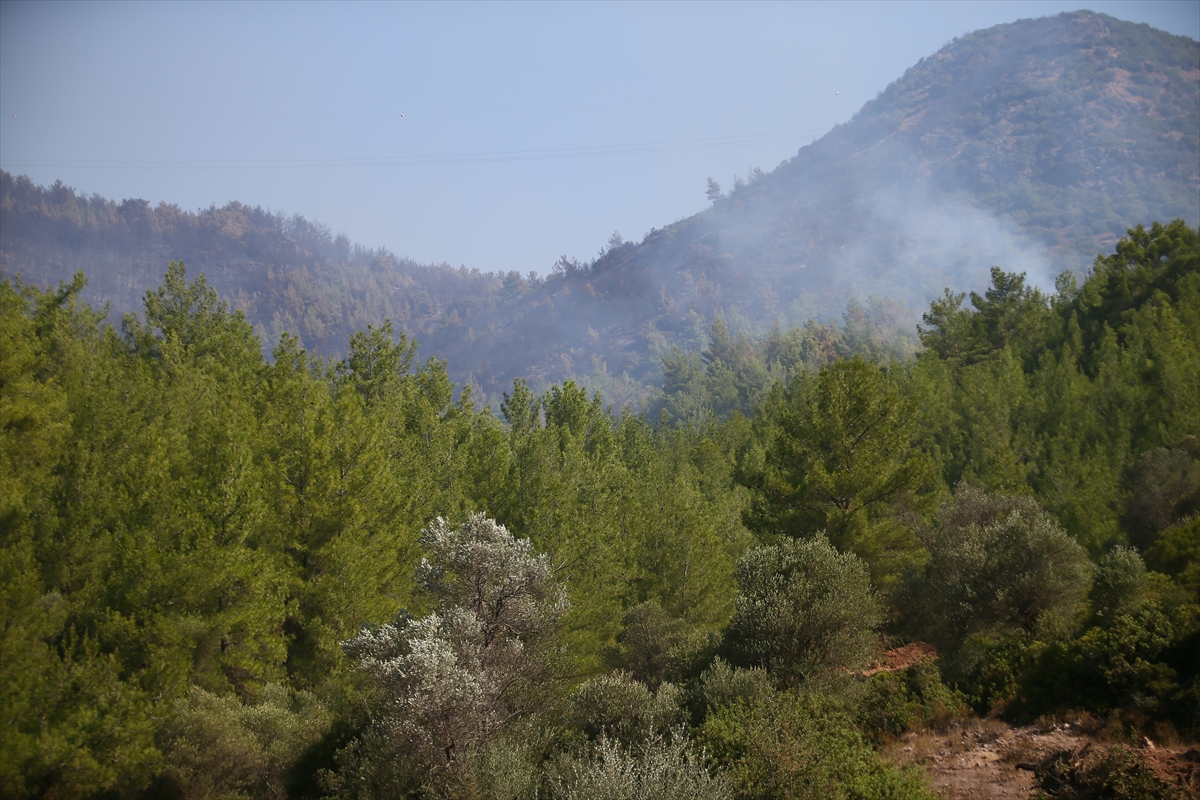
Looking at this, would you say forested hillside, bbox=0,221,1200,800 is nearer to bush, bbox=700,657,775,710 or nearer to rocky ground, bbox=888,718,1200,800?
bush, bbox=700,657,775,710

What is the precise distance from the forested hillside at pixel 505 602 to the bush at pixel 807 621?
0.08 meters

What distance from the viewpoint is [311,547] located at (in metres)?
21.1

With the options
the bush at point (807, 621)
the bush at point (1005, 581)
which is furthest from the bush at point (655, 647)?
the bush at point (1005, 581)

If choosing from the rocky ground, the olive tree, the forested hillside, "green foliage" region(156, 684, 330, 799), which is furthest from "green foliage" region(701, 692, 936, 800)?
"green foliage" region(156, 684, 330, 799)

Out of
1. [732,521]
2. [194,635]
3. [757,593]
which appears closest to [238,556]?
[194,635]

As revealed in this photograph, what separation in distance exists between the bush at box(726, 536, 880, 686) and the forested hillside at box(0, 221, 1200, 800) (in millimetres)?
79

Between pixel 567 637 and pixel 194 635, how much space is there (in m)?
9.73

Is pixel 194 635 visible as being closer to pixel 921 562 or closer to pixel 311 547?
pixel 311 547

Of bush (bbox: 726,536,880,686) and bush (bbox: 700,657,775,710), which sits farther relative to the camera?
bush (bbox: 726,536,880,686)

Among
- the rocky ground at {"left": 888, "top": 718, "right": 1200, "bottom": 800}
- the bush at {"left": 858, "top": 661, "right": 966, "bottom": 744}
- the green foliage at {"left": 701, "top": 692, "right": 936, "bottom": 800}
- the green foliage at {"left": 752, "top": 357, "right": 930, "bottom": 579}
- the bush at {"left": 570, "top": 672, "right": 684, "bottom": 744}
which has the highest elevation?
the green foliage at {"left": 752, "top": 357, "right": 930, "bottom": 579}

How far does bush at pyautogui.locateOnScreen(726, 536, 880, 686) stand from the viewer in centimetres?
1620

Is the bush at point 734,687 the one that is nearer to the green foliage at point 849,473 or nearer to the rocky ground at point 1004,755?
the rocky ground at point 1004,755

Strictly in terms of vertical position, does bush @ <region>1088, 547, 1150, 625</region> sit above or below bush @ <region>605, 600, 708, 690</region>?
above

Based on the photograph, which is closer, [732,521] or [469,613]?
[469,613]
